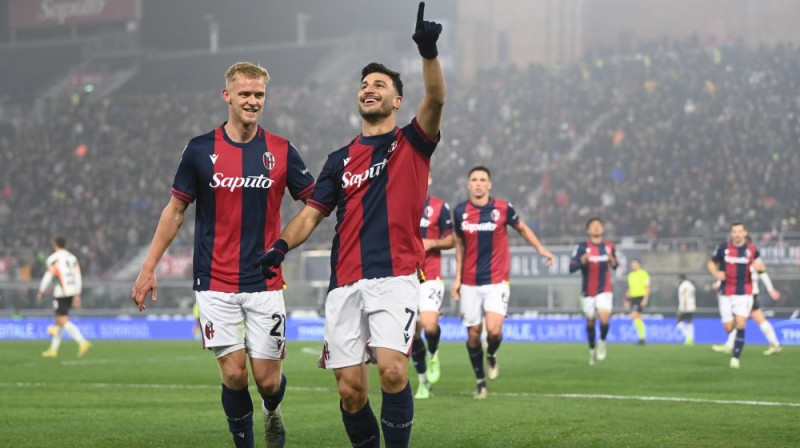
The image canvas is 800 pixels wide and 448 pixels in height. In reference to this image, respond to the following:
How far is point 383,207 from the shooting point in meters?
6.31

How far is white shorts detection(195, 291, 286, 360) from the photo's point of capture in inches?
281

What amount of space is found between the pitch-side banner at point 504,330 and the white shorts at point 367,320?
23.5 metres

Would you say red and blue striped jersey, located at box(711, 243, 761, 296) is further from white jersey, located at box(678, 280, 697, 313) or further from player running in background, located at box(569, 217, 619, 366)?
white jersey, located at box(678, 280, 697, 313)

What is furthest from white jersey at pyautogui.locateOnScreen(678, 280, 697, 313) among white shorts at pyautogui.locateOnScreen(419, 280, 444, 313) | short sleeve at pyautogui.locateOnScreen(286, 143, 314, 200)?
short sleeve at pyautogui.locateOnScreen(286, 143, 314, 200)

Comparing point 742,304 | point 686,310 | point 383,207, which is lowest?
point 686,310

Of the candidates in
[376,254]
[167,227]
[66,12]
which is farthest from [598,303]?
[66,12]

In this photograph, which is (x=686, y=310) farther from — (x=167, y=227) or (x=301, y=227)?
(x=301, y=227)

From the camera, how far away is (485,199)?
1359cm

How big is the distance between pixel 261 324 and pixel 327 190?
1201 mm

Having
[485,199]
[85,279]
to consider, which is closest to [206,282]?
[485,199]

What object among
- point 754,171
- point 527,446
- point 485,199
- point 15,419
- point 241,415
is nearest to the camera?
point 241,415

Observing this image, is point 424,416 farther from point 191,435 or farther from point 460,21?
point 460,21

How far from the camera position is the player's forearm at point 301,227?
6.38 meters

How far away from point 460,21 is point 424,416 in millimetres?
41297
